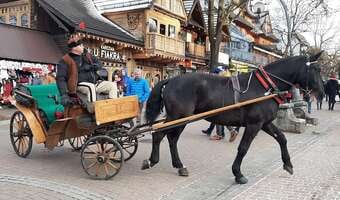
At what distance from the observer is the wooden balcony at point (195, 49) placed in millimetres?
34281

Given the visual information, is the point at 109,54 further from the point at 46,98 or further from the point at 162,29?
the point at 46,98

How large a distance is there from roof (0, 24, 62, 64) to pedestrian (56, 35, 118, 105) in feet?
43.0

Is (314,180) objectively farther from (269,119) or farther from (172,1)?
(172,1)

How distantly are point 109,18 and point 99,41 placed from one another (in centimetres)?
484

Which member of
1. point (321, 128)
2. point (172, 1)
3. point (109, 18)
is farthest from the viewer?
point (172, 1)

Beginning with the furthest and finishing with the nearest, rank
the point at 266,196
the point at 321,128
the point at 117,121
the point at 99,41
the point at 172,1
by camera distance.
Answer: the point at 172,1 < the point at 99,41 < the point at 321,128 < the point at 117,121 < the point at 266,196

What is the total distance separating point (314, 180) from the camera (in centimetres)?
695

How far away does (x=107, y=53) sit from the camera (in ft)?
83.6

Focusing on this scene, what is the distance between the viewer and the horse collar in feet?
22.7

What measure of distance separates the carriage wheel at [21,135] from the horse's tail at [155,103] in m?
2.30

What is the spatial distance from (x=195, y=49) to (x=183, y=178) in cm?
2882

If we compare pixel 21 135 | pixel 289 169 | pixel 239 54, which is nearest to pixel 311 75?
pixel 289 169

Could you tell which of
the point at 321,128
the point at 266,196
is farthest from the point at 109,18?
the point at 266,196

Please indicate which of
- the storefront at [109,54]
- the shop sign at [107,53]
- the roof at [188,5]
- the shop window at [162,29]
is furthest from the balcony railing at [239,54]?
the shop sign at [107,53]
